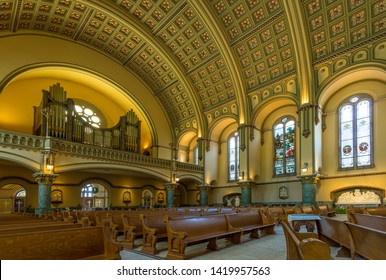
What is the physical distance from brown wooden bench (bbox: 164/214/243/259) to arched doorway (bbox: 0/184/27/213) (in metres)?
16.2

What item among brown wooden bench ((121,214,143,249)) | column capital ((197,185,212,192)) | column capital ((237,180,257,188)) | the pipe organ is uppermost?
the pipe organ

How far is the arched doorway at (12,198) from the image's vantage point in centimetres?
1780

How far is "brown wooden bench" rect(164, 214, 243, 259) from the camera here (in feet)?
18.8

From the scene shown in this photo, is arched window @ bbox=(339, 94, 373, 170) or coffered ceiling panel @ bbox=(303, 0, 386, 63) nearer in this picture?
coffered ceiling panel @ bbox=(303, 0, 386, 63)

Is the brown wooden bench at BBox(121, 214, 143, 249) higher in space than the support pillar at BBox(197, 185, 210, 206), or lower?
higher

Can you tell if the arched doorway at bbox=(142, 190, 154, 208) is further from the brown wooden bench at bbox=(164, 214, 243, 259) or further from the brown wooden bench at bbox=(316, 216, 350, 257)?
the brown wooden bench at bbox=(316, 216, 350, 257)


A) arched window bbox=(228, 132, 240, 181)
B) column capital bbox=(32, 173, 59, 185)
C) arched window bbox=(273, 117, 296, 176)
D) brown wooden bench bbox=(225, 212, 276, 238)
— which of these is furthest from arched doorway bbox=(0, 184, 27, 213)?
arched window bbox=(273, 117, 296, 176)
